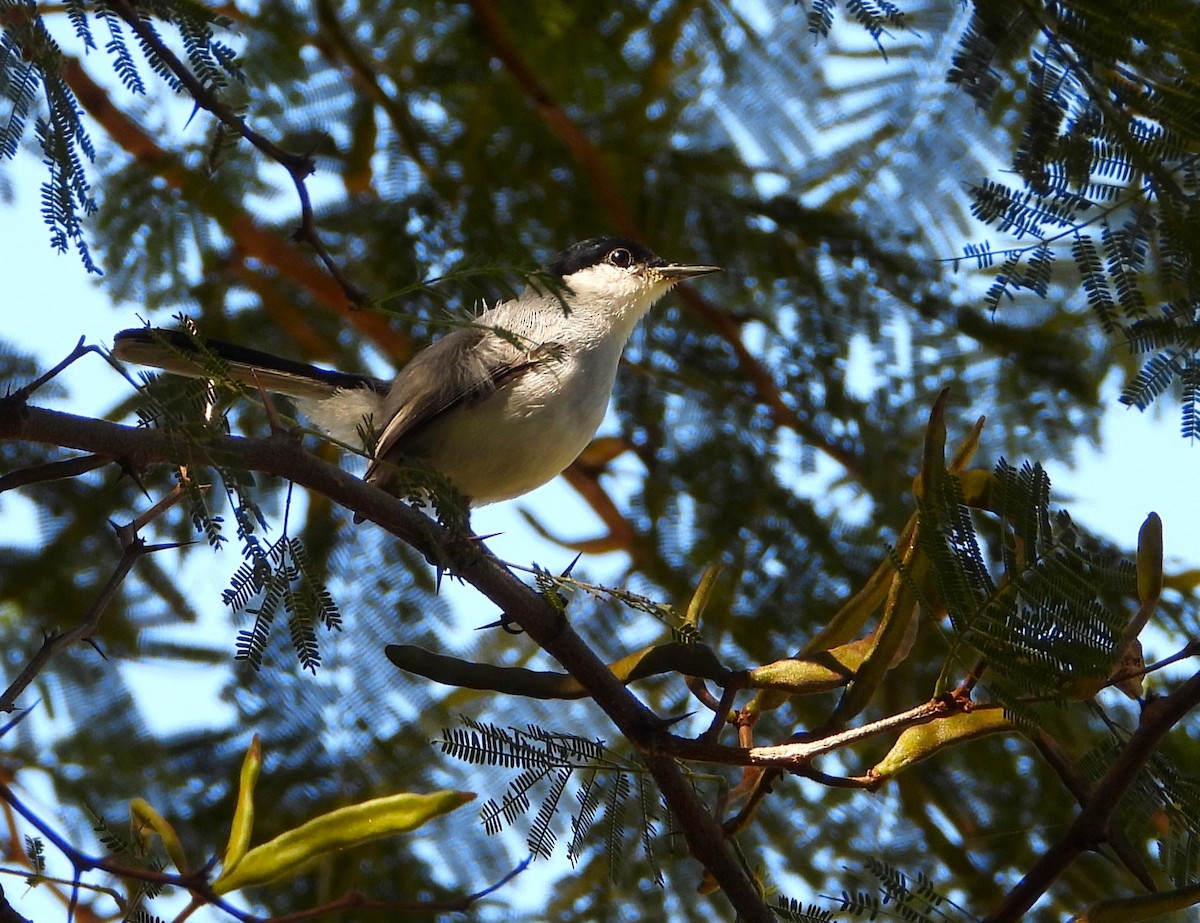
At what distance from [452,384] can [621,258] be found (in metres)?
1.03

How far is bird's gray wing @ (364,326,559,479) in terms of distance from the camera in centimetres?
350

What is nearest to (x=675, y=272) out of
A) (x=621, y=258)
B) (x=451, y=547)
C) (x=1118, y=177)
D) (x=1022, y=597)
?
(x=621, y=258)

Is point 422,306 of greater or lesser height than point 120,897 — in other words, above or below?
above

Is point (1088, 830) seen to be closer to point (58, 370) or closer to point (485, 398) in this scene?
point (58, 370)

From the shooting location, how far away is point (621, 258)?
4.32 m

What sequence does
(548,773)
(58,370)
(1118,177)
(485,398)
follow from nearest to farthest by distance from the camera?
1. (58,370)
2. (548,773)
3. (1118,177)
4. (485,398)

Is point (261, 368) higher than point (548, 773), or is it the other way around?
point (261, 368)

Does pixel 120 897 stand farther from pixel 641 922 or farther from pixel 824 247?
pixel 824 247

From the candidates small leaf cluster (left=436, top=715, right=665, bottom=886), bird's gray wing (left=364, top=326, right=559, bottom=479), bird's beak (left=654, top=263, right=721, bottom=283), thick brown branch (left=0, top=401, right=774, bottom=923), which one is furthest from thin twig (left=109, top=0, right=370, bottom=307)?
bird's beak (left=654, top=263, right=721, bottom=283)

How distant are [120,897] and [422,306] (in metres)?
3.16

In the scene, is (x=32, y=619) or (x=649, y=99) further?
(x=649, y=99)

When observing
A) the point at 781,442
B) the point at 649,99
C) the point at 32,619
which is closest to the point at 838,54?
the point at 649,99

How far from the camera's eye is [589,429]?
11.7 feet

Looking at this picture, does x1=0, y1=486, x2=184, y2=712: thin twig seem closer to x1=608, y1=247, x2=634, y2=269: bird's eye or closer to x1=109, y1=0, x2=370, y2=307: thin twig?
x1=109, y1=0, x2=370, y2=307: thin twig
